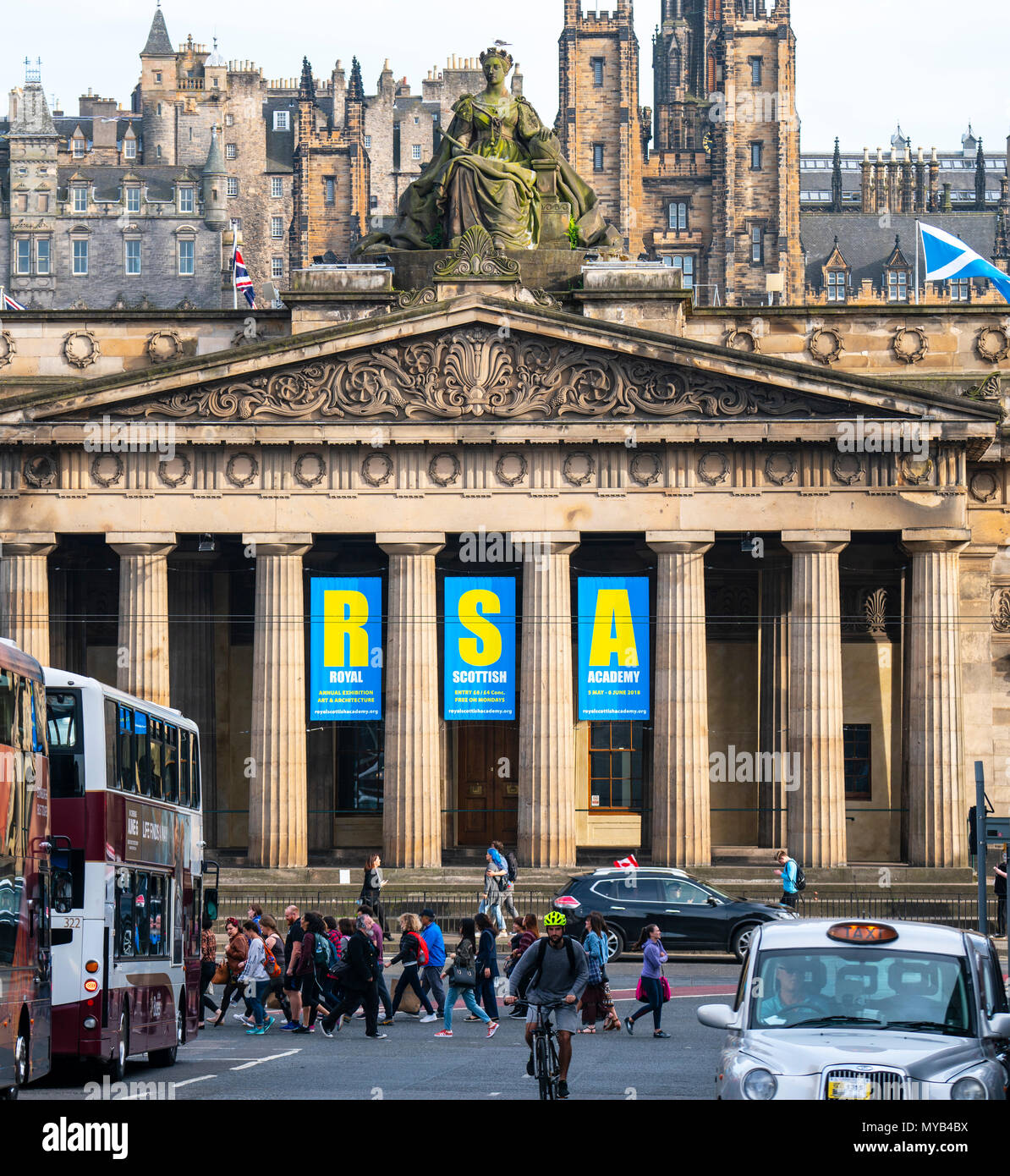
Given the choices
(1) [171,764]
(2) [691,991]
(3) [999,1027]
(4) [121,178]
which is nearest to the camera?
(3) [999,1027]

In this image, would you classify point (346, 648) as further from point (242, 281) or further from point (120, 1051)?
point (120, 1051)

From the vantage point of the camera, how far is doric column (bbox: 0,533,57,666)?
5466cm

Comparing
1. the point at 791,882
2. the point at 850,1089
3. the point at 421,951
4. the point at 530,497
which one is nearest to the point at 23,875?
the point at 850,1089

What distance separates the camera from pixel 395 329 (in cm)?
5366

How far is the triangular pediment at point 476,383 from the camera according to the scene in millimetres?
53094

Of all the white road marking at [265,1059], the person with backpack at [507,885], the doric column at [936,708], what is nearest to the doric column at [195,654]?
the person with backpack at [507,885]

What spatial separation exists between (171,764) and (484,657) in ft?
72.3

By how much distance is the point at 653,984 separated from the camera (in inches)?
1284

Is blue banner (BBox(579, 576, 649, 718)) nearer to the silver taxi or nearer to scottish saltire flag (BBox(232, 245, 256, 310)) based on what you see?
scottish saltire flag (BBox(232, 245, 256, 310))

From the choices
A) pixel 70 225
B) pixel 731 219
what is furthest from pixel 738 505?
pixel 70 225

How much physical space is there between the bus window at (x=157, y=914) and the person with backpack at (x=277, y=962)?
4.19 m

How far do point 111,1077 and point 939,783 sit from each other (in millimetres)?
29468

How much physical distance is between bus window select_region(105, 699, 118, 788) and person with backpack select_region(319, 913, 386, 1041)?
6536 mm
